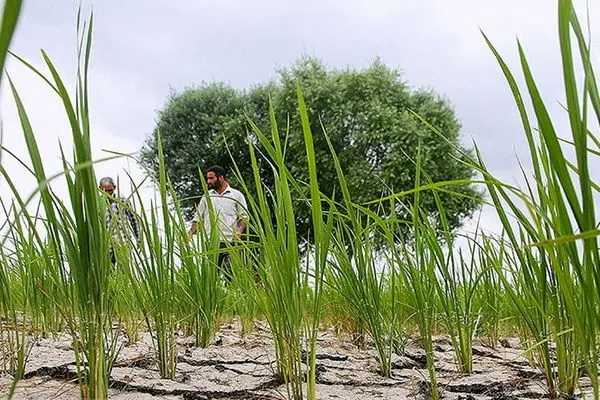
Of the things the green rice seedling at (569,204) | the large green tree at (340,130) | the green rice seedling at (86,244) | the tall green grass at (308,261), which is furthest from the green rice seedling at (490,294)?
the large green tree at (340,130)

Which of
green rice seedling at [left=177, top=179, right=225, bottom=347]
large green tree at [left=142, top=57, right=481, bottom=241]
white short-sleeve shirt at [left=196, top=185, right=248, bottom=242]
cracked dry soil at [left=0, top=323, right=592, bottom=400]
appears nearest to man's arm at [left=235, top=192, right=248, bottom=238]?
white short-sleeve shirt at [left=196, top=185, right=248, bottom=242]

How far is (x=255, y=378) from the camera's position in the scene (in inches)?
60.4

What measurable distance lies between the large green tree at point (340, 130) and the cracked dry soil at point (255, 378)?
40.8ft

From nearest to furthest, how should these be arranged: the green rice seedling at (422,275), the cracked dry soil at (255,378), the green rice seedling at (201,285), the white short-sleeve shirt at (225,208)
→ the cracked dry soil at (255,378) < the green rice seedling at (422,275) < the green rice seedling at (201,285) < the white short-sleeve shirt at (225,208)

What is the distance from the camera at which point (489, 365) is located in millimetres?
1885

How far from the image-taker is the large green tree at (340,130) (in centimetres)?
1557

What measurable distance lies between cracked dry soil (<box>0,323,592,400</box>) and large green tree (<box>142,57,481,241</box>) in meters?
12.4

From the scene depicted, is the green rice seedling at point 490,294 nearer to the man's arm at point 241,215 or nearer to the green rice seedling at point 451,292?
the green rice seedling at point 451,292

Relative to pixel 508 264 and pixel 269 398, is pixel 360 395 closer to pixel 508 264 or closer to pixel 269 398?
pixel 269 398

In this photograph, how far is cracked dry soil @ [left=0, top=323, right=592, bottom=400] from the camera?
52.5 inches

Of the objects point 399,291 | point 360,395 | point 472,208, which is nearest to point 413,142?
point 472,208

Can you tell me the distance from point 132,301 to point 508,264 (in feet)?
4.03

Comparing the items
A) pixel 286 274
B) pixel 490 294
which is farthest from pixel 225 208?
pixel 286 274

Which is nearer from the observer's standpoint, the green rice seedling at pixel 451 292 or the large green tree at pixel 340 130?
the green rice seedling at pixel 451 292
